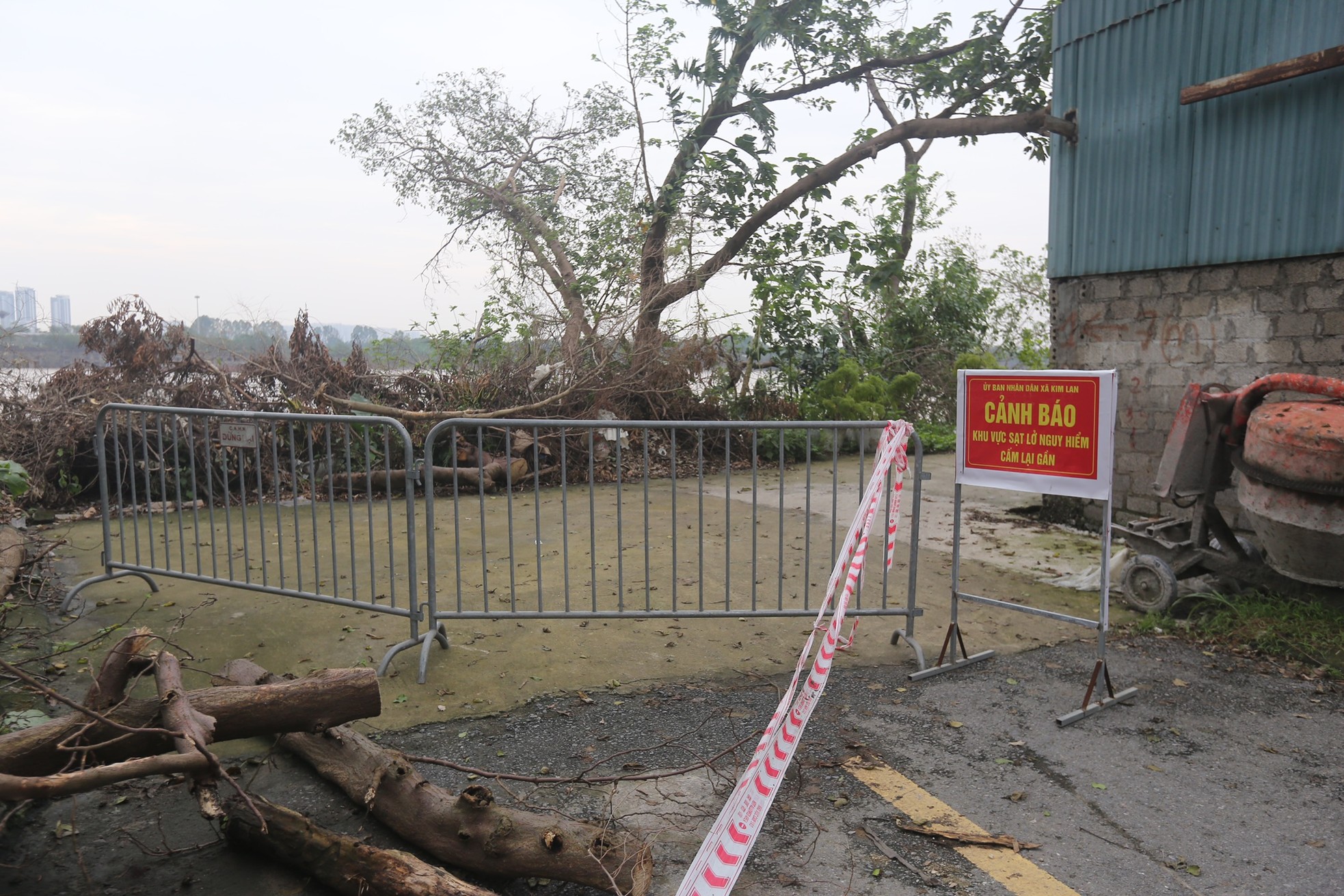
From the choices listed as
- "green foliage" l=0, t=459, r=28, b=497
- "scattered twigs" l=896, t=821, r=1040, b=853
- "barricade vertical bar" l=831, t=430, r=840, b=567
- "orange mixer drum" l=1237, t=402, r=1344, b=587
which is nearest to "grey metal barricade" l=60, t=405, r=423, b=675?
"green foliage" l=0, t=459, r=28, b=497

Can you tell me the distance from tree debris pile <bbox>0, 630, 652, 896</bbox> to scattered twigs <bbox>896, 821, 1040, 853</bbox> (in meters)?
0.98

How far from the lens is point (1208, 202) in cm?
699

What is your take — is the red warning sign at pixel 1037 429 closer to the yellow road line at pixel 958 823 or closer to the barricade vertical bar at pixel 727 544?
the barricade vertical bar at pixel 727 544

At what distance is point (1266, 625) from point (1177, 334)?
10.1 feet

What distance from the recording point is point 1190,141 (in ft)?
23.3

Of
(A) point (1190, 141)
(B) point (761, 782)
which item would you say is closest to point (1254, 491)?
(A) point (1190, 141)

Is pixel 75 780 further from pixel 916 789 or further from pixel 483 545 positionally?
pixel 483 545

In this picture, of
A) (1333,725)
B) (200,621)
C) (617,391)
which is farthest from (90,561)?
(1333,725)

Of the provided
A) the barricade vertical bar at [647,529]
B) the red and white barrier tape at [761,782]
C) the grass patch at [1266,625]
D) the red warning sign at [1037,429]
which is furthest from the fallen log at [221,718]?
the grass patch at [1266,625]

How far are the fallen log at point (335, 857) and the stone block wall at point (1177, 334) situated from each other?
6830 millimetres

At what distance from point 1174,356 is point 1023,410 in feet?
12.3

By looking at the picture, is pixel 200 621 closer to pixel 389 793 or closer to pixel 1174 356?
pixel 389 793

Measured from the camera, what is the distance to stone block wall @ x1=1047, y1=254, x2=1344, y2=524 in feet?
21.1

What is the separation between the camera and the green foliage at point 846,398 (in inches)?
515
